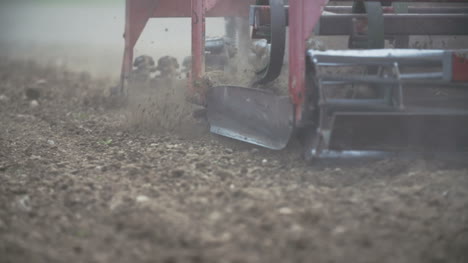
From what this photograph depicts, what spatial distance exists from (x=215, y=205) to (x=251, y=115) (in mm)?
1663

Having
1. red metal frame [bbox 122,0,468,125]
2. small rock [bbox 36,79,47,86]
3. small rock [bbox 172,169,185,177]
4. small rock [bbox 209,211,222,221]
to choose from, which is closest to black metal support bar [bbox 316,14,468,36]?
red metal frame [bbox 122,0,468,125]

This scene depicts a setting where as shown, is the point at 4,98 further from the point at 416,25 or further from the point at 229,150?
the point at 416,25

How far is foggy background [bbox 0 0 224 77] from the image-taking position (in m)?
7.77

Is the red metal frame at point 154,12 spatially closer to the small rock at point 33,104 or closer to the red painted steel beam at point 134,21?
the red painted steel beam at point 134,21

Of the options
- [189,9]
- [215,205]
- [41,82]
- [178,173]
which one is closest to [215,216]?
[215,205]

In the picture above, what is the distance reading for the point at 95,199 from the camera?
376cm

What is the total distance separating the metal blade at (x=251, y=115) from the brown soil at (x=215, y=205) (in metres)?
0.11

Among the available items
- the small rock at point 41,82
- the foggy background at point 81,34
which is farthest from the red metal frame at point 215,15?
the small rock at point 41,82

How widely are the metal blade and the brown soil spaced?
0.11m

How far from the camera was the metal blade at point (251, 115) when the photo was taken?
15.3 ft

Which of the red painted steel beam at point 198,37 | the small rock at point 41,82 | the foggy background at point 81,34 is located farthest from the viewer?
the small rock at point 41,82

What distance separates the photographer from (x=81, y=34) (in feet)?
50.9

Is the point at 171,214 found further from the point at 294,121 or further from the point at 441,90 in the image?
the point at 441,90

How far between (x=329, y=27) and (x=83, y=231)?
2705 millimetres
